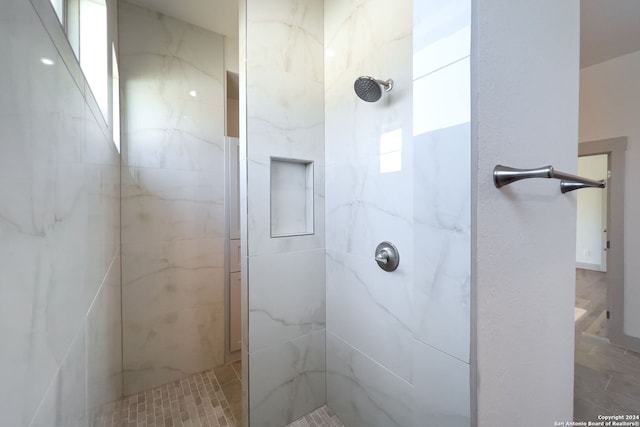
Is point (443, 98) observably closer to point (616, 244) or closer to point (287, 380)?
point (287, 380)

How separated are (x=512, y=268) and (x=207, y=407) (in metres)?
1.88

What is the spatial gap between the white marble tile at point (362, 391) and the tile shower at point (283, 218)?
10 millimetres

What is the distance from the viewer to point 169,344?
1.75 meters

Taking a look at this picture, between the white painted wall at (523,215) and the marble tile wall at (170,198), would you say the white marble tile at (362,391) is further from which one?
the marble tile wall at (170,198)

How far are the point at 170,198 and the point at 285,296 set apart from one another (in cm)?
115

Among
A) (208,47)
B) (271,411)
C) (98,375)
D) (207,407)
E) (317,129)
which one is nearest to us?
(98,375)

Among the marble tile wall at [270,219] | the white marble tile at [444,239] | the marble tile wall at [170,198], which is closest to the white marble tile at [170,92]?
the marble tile wall at [170,198]

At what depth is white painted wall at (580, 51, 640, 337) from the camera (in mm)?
2115

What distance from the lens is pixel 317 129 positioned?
1.42m

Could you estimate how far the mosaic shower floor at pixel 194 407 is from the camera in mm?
1412

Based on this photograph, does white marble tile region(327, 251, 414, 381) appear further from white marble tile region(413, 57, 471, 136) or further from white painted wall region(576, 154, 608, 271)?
white painted wall region(576, 154, 608, 271)

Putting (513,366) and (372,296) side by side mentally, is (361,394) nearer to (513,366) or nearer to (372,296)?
(372,296)

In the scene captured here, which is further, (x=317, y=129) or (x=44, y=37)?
(x=317, y=129)

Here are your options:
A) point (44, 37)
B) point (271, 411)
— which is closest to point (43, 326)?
point (44, 37)
